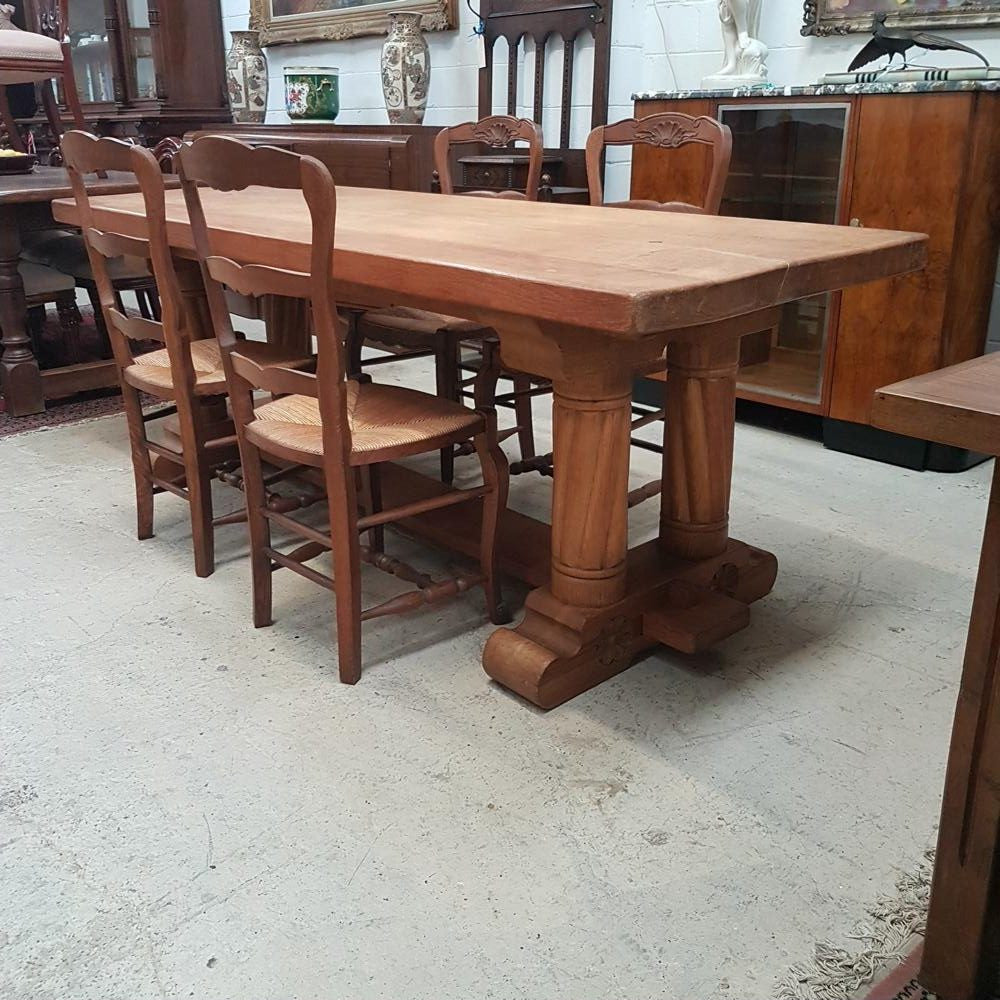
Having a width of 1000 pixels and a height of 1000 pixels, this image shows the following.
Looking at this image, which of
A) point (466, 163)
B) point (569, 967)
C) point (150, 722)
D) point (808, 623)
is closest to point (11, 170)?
point (466, 163)

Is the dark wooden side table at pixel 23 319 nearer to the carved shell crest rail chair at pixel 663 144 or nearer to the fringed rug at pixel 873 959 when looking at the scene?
the carved shell crest rail chair at pixel 663 144

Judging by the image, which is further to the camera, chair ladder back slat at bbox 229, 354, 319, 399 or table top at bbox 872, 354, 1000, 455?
chair ladder back slat at bbox 229, 354, 319, 399

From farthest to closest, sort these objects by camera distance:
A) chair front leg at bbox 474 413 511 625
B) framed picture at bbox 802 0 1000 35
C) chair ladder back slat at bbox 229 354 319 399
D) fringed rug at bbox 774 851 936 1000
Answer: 1. framed picture at bbox 802 0 1000 35
2. chair front leg at bbox 474 413 511 625
3. chair ladder back slat at bbox 229 354 319 399
4. fringed rug at bbox 774 851 936 1000

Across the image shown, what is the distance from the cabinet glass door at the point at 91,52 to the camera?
19.2 feet

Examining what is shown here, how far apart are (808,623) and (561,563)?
60 centimetres

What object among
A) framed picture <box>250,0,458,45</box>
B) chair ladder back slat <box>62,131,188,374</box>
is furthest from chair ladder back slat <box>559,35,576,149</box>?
chair ladder back slat <box>62,131,188,374</box>

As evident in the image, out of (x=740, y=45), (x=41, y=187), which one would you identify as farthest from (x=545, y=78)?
(x=41, y=187)

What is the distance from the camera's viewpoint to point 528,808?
1.51 meters

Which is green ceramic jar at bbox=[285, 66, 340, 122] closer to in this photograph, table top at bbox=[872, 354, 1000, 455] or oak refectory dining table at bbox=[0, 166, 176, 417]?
oak refectory dining table at bbox=[0, 166, 176, 417]

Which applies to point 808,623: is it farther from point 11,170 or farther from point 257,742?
point 11,170

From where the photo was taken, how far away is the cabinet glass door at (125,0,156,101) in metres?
5.55

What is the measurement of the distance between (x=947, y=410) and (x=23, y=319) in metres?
3.38

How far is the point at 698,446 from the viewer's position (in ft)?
6.44

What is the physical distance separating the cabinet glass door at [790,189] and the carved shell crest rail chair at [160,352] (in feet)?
4.94
